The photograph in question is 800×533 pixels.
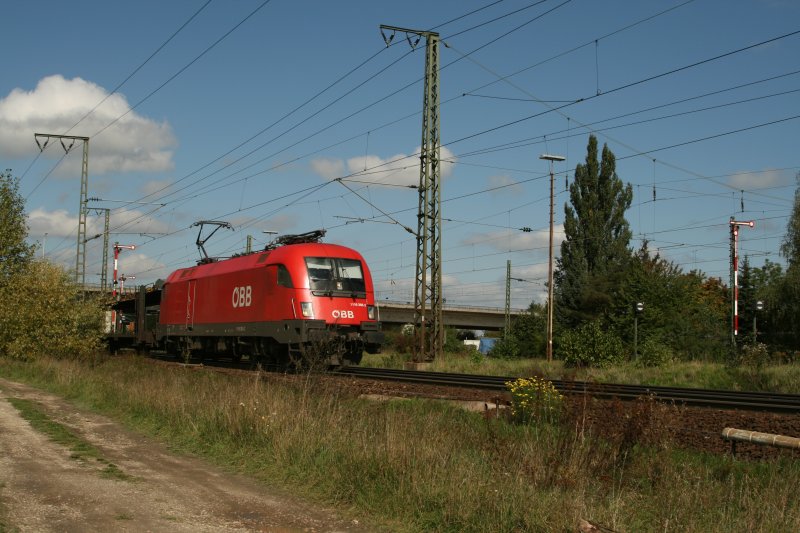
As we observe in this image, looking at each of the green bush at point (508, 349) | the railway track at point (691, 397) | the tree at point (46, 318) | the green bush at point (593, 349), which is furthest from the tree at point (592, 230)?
the railway track at point (691, 397)

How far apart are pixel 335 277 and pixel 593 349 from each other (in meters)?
14.6

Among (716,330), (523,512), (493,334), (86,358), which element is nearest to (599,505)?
(523,512)

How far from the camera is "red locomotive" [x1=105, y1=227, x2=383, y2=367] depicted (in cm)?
2175

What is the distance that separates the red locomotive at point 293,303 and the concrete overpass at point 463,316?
5753cm

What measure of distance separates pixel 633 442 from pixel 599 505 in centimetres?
255

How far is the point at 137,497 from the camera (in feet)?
25.1

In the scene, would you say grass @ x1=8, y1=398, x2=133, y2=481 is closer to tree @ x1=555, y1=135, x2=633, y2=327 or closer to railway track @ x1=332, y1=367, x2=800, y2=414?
railway track @ x1=332, y1=367, x2=800, y2=414

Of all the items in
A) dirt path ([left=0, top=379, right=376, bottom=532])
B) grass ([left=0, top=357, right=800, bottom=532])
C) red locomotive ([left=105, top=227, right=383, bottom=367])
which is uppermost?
red locomotive ([left=105, top=227, right=383, bottom=367])

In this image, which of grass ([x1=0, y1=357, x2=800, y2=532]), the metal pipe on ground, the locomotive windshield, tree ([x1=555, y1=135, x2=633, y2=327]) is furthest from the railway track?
tree ([x1=555, y1=135, x2=633, y2=327])

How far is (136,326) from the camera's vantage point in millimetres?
37250

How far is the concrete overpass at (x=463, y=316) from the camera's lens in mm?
84750

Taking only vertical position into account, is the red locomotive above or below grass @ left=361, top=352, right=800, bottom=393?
above

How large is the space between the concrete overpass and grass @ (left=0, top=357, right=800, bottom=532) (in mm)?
71797

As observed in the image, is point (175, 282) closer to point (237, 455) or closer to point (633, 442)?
point (237, 455)
